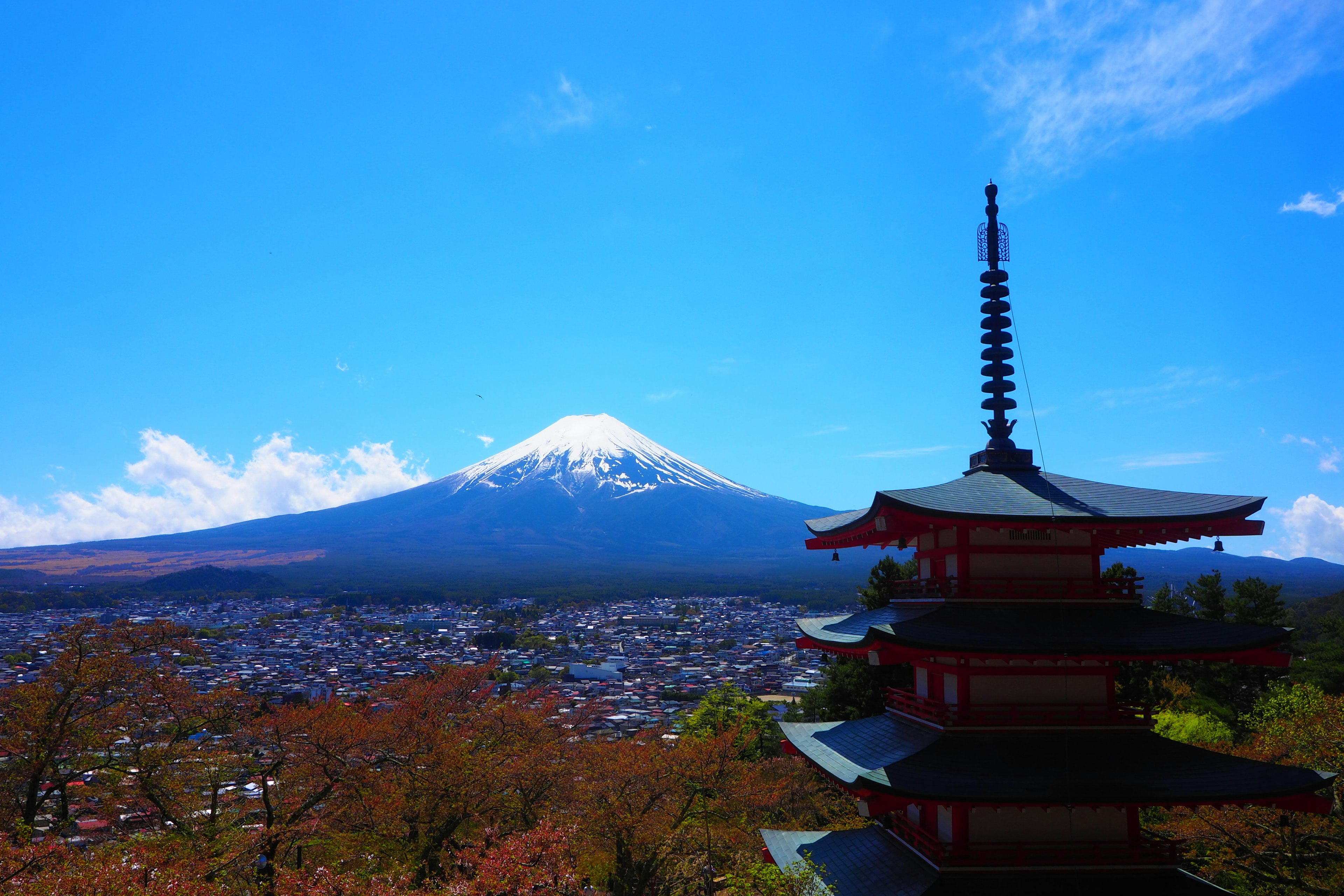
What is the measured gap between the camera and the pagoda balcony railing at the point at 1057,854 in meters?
8.84

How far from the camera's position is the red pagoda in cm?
859

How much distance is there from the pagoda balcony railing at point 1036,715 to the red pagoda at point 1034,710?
0.06 ft

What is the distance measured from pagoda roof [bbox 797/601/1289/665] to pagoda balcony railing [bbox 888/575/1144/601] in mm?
91

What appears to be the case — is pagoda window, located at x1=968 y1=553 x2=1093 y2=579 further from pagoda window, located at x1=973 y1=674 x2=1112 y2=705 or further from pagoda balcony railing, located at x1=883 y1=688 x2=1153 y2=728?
pagoda balcony railing, located at x1=883 y1=688 x2=1153 y2=728

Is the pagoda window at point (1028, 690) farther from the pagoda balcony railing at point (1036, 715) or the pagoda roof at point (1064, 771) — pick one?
the pagoda roof at point (1064, 771)

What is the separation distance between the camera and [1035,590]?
964cm

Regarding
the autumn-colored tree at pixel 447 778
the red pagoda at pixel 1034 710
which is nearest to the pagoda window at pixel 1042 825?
the red pagoda at pixel 1034 710

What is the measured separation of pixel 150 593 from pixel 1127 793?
446 ft

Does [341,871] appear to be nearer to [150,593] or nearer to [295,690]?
[295,690]

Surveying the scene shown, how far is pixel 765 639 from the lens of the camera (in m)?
86.2

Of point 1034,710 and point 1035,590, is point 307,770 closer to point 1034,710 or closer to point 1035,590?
point 1034,710

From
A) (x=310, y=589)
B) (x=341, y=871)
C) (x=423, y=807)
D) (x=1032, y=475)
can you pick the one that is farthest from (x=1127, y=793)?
(x=310, y=589)

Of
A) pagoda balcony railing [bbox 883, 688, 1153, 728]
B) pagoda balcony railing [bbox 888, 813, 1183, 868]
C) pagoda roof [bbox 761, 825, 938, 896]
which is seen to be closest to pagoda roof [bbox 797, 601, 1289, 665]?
pagoda balcony railing [bbox 883, 688, 1153, 728]

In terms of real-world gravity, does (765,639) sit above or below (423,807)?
below
